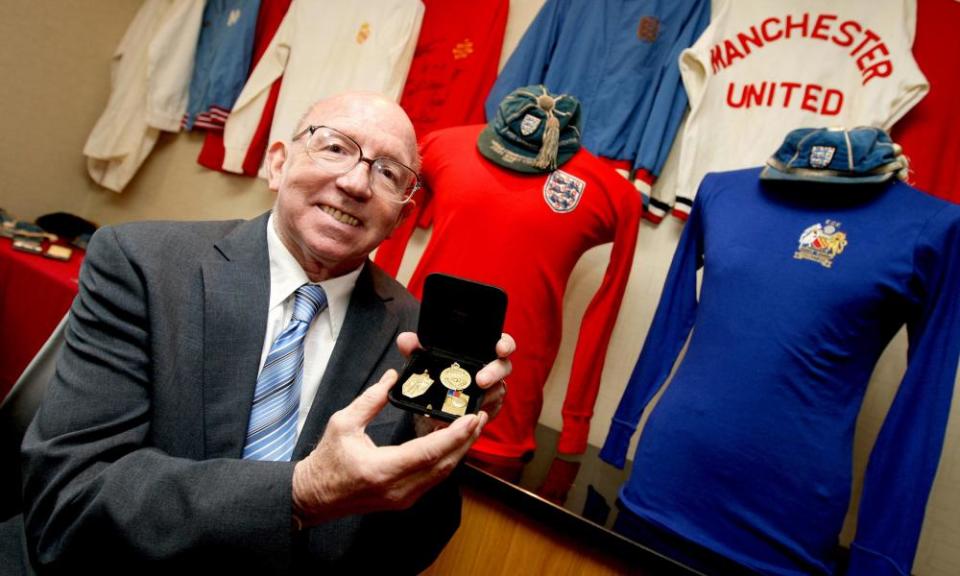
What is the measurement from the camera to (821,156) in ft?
4.04

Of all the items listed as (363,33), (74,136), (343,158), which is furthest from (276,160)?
(74,136)

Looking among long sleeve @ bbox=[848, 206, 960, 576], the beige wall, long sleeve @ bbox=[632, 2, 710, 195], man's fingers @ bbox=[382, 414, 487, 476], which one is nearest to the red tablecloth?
the beige wall

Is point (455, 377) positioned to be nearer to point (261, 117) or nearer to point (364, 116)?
point (364, 116)

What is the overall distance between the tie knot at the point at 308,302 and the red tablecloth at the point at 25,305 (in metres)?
1.61

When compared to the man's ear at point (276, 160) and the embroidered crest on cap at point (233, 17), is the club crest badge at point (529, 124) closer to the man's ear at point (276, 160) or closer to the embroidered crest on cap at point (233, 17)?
the man's ear at point (276, 160)

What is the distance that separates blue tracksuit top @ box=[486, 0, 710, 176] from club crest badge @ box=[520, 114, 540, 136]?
0.37 metres

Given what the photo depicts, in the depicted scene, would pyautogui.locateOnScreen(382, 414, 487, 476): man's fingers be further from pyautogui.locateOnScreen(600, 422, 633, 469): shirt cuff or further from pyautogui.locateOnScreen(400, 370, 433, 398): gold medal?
pyautogui.locateOnScreen(600, 422, 633, 469): shirt cuff

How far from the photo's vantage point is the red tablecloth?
2.08 m

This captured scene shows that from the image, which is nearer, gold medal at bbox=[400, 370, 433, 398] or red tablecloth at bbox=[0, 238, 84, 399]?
gold medal at bbox=[400, 370, 433, 398]

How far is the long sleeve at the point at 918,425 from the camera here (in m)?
1.01

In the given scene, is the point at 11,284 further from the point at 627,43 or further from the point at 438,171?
the point at 627,43

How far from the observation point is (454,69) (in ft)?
7.40

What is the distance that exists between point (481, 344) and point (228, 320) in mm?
438

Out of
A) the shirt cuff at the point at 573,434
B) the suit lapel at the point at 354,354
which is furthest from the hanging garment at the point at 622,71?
the suit lapel at the point at 354,354
